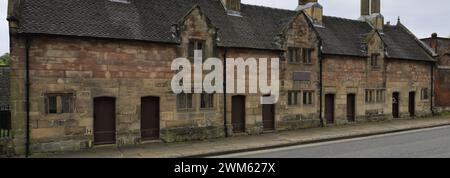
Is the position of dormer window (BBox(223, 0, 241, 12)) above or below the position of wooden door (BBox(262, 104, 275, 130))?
above

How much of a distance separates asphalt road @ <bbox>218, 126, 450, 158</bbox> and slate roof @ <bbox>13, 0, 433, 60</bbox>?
6.16 metres

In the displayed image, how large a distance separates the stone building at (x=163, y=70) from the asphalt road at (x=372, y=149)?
4.05m

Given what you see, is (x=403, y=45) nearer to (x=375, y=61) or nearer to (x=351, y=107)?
(x=375, y=61)

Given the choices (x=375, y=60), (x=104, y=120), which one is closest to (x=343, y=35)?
(x=375, y=60)

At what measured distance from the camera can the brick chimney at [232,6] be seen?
20.0 metres

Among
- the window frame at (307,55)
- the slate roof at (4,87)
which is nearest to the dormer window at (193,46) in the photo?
the window frame at (307,55)

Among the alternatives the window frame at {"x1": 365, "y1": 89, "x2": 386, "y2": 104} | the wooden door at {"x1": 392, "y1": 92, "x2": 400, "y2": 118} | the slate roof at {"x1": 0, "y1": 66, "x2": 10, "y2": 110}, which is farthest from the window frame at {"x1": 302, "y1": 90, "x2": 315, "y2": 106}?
the slate roof at {"x1": 0, "y1": 66, "x2": 10, "y2": 110}

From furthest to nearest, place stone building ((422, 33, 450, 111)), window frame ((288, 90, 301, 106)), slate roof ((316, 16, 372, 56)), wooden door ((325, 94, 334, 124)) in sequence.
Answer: stone building ((422, 33, 450, 111)), slate roof ((316, 16, 372, 56)), wooden door ((325, 94, 334, 124)), window frame ((288, 90, 301, 106))

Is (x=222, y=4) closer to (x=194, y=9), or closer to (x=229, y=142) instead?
(x=194, y=9)

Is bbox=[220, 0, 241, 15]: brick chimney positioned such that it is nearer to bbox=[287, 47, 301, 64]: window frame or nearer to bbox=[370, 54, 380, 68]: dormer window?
bbox=[287, 47, 301, 64]: window frame

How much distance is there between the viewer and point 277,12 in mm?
22344

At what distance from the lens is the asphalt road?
1242 centimetres

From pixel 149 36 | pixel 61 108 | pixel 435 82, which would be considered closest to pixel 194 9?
pixel 149 36

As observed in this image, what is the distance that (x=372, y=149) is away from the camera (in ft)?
45.1
